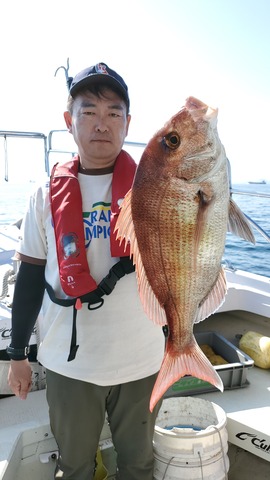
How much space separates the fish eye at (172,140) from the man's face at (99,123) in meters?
0.53

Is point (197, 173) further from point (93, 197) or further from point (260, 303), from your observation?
point (260, 303)

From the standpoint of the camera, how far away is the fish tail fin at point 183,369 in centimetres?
173

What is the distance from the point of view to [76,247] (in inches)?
78.2

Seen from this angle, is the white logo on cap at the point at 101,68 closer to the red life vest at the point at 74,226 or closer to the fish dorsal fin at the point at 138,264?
the red life vest at the point at 74,226

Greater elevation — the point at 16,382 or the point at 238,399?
the point at 16,382

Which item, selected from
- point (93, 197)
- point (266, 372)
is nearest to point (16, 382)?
point (93, 197)

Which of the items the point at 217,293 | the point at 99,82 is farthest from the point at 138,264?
the point at 99,82

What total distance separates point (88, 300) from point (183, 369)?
56 centimetres

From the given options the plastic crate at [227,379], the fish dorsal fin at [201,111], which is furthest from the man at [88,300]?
the plastic crate at [227,379]

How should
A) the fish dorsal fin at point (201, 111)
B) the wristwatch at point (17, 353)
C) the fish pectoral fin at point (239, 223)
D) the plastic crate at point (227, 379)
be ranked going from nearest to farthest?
→ the fish dorsal fin at point (201, 111) → the fish pectoral fin at point (239, 223) → the wristwatch at point (17, 353) → the plastic crate at point (227, 379)

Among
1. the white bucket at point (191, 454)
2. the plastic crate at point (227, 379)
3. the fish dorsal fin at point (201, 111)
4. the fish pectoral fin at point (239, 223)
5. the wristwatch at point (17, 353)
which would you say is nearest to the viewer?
the fish dorsal fin at point (201, 111)

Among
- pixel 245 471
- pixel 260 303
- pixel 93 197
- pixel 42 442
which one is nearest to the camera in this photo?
pixel 93 197

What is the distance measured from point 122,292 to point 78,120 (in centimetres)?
89

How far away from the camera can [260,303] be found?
14.4 feet
